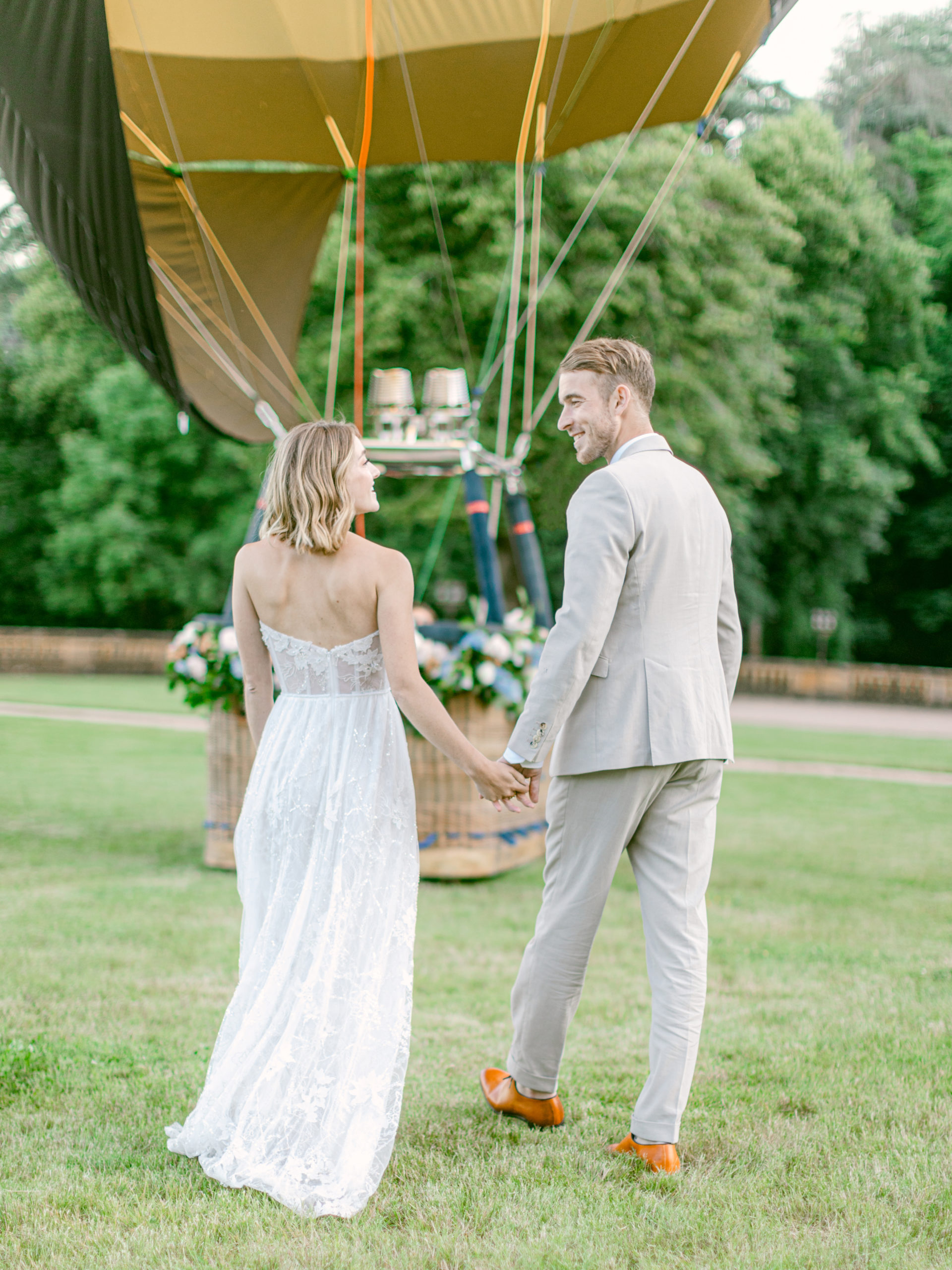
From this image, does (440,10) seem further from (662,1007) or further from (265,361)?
(662,1007)

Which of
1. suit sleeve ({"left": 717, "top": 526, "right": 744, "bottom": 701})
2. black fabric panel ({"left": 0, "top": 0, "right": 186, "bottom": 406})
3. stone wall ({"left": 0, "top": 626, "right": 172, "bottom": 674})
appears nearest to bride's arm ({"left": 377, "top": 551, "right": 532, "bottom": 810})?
suit sleeve ({"left": 717, "top": 526, "right": 744, "bottom": 701})

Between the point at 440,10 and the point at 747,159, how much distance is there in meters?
15.9

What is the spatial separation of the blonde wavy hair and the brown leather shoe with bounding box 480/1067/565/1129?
151 cm

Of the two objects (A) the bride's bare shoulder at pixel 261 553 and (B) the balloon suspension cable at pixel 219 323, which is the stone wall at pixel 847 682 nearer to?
(B) the balloon suspension cable at pixel 219 323

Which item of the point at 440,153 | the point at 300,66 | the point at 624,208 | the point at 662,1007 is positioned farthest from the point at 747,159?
the point at 662,1007

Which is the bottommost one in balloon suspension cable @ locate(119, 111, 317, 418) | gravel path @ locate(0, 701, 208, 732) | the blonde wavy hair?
gravel path @ locate(0, 701, 208, 732)

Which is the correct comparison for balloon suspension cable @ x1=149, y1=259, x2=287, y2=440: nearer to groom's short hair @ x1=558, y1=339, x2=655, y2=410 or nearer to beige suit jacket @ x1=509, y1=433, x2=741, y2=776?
groom's short hair @ x1=558, y1=339, x2=655, y2=410

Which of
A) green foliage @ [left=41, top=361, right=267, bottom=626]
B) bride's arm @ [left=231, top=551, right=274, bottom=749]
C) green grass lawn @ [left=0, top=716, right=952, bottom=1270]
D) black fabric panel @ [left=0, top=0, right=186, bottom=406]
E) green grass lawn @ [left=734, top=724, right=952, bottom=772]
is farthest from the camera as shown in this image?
green foliage @ [left=41, top=361, right=267, bottom=626]

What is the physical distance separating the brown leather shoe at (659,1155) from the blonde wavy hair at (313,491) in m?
1.59

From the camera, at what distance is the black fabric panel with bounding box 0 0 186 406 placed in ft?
15.8

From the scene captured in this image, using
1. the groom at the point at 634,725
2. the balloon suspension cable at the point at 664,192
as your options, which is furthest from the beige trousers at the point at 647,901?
the balloon suspension cable at the point at 664,192

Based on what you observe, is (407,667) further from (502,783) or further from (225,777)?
(225,777)

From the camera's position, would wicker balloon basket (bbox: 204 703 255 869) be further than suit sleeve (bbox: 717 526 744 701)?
Yes

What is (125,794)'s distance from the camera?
31.6 feet
